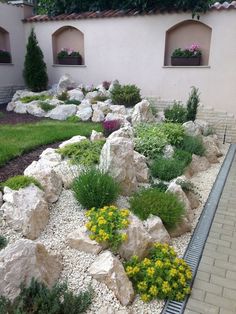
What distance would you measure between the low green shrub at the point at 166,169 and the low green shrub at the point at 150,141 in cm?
55

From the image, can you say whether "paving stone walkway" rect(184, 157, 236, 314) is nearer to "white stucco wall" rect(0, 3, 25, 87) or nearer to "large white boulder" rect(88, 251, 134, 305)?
"large white boulder" rect(88, 251, 134, 305)

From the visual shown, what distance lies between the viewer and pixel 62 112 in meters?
8.86

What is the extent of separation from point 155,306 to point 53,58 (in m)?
10.7

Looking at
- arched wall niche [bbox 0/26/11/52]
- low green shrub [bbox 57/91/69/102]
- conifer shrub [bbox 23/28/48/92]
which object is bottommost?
low green shrub [bbox 57/91/69/102]

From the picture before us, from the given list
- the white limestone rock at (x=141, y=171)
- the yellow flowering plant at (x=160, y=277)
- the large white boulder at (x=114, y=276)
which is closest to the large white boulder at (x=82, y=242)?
the large white boulder at (x=114, y=276)

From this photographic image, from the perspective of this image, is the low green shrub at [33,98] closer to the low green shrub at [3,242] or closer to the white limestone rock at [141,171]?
the white limestone rock at [141,171]

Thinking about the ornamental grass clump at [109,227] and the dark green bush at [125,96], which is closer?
the ornamental grass clump at [109,227]

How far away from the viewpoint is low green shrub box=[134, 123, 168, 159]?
5.91 metres

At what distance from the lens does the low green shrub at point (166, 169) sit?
516 centimetres

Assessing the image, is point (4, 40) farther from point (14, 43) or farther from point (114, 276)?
point (114, 276)

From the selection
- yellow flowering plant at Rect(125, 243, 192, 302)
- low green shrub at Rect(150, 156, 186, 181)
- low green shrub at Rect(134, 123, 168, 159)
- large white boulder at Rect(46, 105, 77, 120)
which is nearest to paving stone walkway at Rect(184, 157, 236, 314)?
yellow flowering plant at Rect(125, 243, 192, 302)

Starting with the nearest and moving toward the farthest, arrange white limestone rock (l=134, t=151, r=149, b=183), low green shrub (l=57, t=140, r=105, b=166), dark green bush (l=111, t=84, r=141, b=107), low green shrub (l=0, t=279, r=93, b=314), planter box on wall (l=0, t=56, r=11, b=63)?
low green shrub (l=0, t=279, r=93, b=314), low green shrub (l=57, t=140, r=105, b=166), white limestone rock (l=134, t=151, r=149, b=183), dark green bush (l=111, t=84, r=141, b=107), planter box on wall (l=0, t=56, r=11, b=63)

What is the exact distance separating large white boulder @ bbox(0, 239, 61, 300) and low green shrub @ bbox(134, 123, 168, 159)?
350cm

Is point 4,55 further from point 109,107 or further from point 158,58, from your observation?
point 158,58
